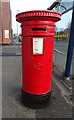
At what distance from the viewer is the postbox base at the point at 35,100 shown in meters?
2.19

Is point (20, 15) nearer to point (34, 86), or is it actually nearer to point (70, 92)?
point (34, 86)

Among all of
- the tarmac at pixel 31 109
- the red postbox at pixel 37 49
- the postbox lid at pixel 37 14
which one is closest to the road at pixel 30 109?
the tarmac at pixel 31 109

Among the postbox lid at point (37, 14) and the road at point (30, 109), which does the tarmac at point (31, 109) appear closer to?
the road at point (30, 109)

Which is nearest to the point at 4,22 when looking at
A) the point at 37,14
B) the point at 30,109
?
the point at 37,14

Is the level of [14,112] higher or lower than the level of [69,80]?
lower

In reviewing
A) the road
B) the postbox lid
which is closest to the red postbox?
the postbox lid

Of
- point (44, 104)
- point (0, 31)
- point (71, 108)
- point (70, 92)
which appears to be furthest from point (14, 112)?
point (0, 31)

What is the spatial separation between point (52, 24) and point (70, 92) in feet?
6.29

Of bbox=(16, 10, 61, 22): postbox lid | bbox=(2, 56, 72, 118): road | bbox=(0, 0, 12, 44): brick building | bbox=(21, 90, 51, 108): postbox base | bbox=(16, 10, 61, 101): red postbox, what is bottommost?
bbox=(2, 56, 72, 118): road

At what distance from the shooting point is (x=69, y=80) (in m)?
3.64

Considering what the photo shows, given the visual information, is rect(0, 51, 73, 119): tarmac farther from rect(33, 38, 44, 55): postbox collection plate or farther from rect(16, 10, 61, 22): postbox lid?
rect(16, 10, 61, 22): postbox lid

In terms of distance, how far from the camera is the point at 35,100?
2.20 m

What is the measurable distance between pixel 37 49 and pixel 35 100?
1040 mm

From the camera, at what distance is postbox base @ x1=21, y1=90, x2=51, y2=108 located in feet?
7.20
